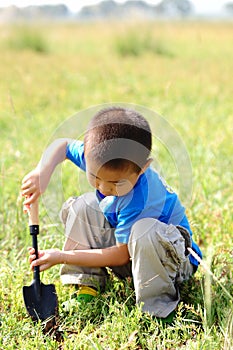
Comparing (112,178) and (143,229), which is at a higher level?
(112,178)

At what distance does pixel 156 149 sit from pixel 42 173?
1.64 metres

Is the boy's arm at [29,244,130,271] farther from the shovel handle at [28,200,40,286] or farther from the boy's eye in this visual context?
the boy's eye

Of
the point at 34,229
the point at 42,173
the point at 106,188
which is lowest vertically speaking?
the point at 34,229

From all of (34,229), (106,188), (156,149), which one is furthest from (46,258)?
(156,149)

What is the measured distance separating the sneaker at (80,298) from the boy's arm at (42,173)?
1.27 ft

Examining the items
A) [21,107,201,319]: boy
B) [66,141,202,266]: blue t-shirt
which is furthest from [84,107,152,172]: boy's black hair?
[66,141,202,266]: blue t-shirt

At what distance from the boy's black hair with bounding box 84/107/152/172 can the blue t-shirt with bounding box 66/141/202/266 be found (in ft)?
0.36

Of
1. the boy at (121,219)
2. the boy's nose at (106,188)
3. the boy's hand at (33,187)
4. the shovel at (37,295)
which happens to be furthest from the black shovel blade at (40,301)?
the boy's nose at (106,188)

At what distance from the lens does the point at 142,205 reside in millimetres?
1907

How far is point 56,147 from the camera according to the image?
219 centimetres

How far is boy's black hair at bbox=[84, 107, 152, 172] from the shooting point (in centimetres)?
176

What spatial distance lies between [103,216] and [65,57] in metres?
6.25

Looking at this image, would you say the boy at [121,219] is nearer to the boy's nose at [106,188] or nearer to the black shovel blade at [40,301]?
the boy's nose at [106,188]

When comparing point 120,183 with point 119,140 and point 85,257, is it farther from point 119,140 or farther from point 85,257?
point 85,257
